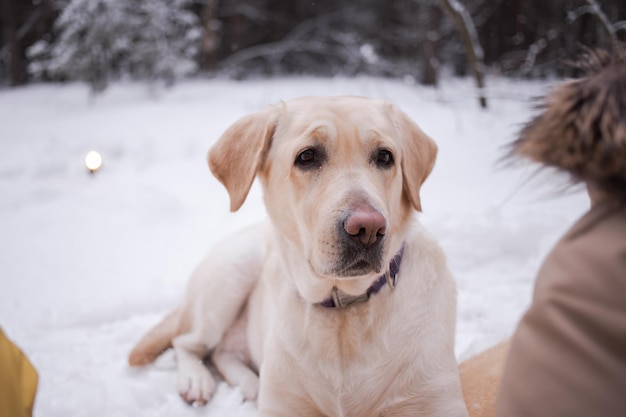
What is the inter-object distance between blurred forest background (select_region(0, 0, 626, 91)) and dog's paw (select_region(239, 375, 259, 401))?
478 centimetres

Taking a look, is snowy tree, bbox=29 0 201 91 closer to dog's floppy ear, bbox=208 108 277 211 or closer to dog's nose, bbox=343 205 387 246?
dog's floppy ear, bbox=208 108 277 211

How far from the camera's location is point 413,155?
225 cm

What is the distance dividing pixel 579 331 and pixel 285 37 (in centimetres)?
1429

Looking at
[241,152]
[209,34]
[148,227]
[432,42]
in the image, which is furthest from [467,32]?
[209,34]

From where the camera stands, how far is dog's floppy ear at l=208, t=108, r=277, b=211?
7.32 feet

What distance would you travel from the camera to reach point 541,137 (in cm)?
114

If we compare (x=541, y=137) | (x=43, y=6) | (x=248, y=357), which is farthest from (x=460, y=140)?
(x=43, y=6)

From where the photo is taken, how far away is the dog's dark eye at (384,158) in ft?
6.90

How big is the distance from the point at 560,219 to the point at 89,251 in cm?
437

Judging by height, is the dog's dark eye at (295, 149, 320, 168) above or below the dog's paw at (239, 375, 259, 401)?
above

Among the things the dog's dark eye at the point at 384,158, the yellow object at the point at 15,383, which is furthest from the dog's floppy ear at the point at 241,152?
the yellow object at the point at 15,383

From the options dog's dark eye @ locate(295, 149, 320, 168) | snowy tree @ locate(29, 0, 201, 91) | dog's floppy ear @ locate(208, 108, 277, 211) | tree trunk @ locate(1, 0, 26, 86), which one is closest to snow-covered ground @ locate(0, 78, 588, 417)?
dog's dark eye @ locate(295, 149, 320, 168)

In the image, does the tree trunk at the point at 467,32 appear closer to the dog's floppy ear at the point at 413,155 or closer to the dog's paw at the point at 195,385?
the dog's floppy ear at the point at 413,155

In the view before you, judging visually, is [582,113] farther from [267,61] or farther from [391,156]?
[267,61]
